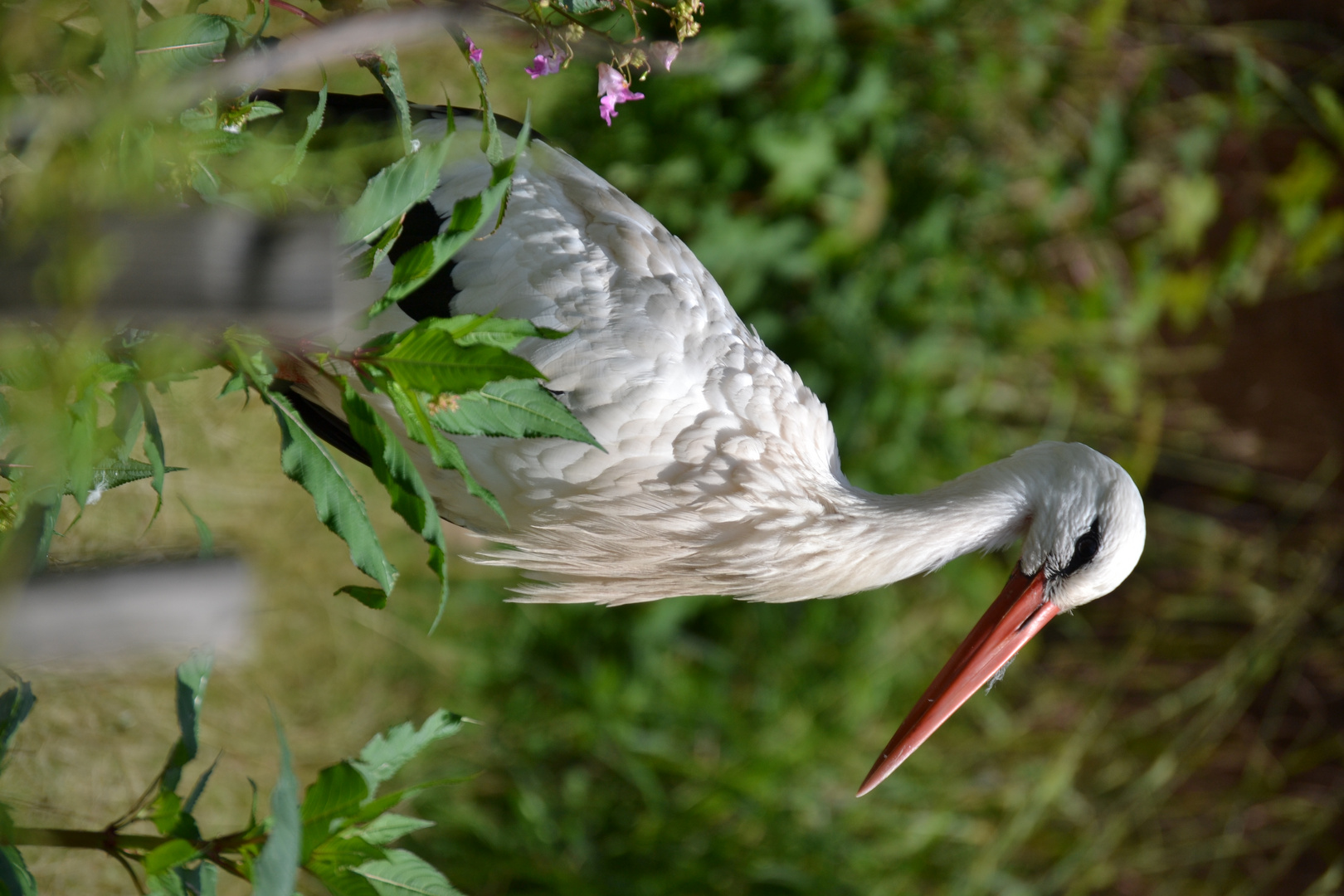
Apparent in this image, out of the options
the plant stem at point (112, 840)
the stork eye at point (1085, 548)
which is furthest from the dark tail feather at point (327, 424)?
the stork eye at point (1085, 548)

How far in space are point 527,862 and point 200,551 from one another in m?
1.50

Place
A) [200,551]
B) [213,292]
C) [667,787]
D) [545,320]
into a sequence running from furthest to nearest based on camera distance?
[667,787] < [545,320] < [200,551] < [213,292]

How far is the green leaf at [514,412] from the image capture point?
0.63 m

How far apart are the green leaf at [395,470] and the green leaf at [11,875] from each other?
0.29 m

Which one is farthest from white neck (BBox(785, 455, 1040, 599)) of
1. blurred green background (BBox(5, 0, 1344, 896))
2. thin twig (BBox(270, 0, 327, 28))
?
blurred green background (BBox(5, 0, 1344, 896))

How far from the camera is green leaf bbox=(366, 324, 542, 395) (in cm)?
59

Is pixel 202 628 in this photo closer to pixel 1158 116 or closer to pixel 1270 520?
pixel 1158 116

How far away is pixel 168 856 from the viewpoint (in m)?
0.60

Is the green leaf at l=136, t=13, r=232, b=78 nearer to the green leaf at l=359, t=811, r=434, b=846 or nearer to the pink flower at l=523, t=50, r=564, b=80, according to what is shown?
the pink flower at l=523, t=50, r=564, b=80

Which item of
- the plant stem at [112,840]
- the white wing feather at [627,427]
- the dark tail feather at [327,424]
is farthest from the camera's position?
the dark tail feather at [327,424]

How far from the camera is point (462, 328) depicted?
61 cm

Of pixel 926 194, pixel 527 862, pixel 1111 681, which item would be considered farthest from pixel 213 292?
pixel 1111 681

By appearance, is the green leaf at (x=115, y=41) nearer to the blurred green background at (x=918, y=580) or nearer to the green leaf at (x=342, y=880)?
the green leaf at (x=342, y=880)

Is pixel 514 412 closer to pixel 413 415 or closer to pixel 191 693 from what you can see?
pixel 413 415
